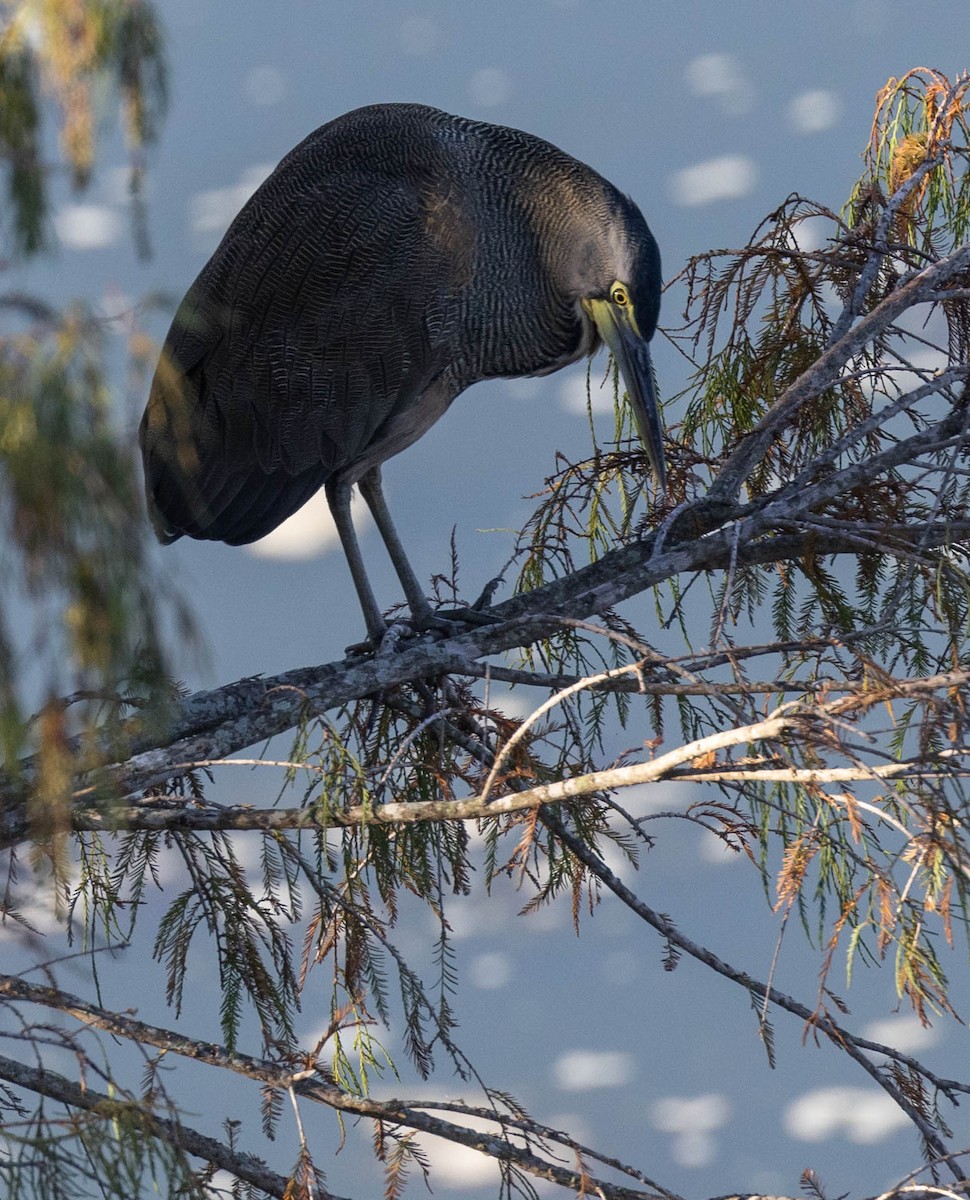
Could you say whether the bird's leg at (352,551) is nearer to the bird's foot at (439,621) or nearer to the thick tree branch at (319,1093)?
the bird's foot at (439,621)

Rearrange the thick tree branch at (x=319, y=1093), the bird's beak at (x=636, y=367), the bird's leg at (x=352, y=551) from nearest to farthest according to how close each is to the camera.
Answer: the thick tree branch at (x=319, y=1093) → the bird's beak at (x=636, y=367) → the bird's leg at (x=352, y=551)

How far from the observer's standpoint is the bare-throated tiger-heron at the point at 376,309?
1720 millimetres

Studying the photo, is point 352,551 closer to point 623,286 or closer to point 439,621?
point 439,621

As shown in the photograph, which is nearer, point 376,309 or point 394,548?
point 376,309

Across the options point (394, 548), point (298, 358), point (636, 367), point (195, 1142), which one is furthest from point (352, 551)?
point (195, 1142)

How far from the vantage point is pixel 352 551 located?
181 cm

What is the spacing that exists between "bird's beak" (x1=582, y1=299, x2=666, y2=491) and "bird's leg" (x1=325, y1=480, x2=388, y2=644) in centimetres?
36

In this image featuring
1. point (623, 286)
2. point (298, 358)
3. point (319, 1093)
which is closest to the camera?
point (319, 1093)

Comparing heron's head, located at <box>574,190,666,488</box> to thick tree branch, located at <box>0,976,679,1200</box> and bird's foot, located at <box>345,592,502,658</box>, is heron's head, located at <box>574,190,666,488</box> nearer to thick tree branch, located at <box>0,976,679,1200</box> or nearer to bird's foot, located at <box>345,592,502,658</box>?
bird's foot, located at <box>345,592,502,658</box>

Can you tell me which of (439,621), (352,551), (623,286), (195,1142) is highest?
(623,286)

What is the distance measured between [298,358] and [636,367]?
15.9 inches

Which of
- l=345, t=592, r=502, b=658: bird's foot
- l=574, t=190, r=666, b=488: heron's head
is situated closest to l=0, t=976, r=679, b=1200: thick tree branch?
l=345, t=592, r=502, b=658: bird's foot

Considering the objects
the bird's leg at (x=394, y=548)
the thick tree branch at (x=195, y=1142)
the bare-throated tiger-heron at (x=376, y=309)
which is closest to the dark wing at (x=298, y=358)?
the bare-throated tiger-heron at (x=376, y=309)

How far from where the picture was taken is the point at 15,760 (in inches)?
29.4
